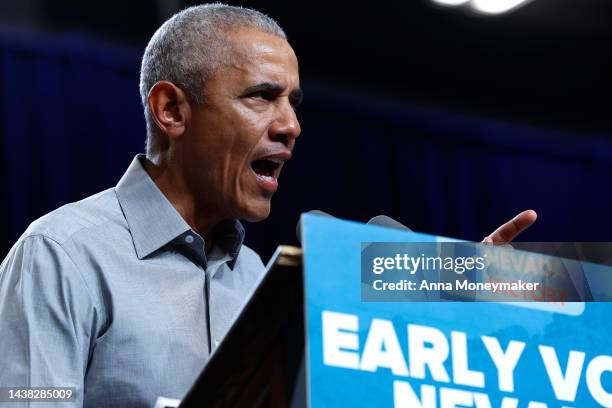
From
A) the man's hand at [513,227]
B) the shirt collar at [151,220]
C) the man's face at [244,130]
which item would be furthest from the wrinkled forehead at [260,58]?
the man's hand at [513,227]

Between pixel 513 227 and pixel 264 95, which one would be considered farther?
pixel 264 95

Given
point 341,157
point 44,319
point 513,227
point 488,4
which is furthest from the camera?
point 341,157

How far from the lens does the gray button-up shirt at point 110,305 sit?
3.36ft

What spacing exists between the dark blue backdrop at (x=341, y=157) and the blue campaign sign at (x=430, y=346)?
271 cm

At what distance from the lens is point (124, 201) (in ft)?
4.20

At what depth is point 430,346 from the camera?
68cm

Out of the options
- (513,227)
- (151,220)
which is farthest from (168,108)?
(513,227)

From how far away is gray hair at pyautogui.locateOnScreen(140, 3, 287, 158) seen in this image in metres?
1.32

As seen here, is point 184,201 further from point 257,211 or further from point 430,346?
point 430,346

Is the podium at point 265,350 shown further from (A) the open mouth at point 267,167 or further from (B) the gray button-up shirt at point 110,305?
(A) the open mouth at point 267,167

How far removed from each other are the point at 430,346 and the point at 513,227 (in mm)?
513

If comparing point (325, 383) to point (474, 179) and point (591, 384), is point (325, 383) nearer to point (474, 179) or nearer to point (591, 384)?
point (591, 384)

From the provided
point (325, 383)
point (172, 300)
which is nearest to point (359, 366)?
point (325, 383)

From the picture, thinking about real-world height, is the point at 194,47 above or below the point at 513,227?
above
